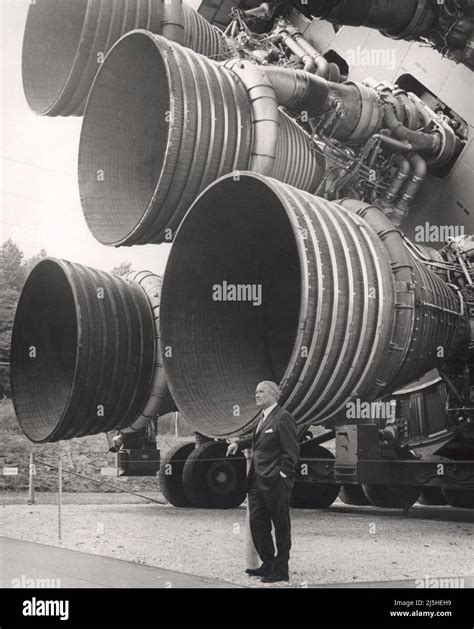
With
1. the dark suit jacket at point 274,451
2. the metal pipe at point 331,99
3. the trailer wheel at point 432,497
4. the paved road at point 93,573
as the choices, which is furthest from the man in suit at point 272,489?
the trailer wheel at point 432,497

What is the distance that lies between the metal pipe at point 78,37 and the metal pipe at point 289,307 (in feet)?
11.6

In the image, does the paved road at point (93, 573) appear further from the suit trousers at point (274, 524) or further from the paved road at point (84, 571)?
the suit trousers at point (274, 524)

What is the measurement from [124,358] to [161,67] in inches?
122

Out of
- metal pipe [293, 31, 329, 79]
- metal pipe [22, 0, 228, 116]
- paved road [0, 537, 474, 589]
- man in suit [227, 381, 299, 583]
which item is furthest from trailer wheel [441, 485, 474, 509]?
metal pipe [22, 0, 228, 116]

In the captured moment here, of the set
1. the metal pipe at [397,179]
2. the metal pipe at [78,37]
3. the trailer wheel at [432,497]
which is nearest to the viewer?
the metal pipe at [78,37]

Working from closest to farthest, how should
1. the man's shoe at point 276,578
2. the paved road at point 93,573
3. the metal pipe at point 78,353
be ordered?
1. the paved road at point 93,573
2. the man's shoe at point 276,578
3. the metal pipe at point 78,353

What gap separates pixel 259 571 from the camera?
195 inches

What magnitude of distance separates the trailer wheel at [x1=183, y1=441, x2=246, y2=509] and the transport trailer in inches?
1.1

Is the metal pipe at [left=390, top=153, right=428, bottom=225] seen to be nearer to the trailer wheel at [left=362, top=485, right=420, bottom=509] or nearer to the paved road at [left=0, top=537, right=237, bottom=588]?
the trailer wheel at [left=362, top=485, right=420, bottom=509]

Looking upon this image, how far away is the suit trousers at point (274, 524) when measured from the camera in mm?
4859

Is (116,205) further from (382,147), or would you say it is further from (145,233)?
(382,147)

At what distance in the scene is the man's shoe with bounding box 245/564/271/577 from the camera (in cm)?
489

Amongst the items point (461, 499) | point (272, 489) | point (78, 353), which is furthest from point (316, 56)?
point (272, 489)
